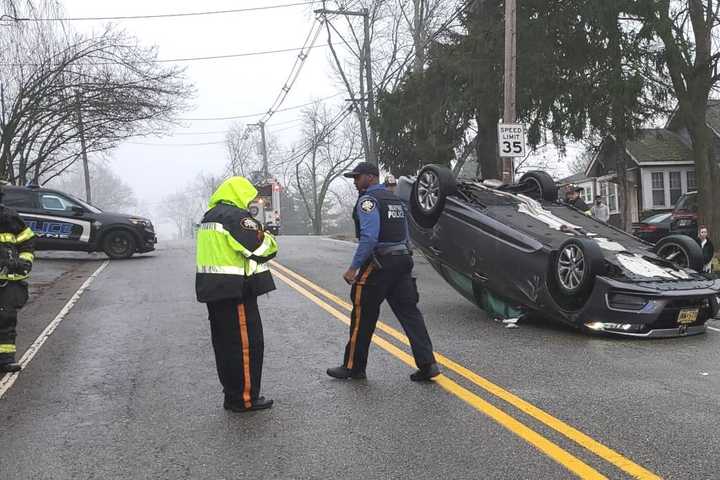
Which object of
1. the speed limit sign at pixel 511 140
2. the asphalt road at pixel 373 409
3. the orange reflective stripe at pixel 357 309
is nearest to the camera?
the asphalt road at pixel 373 409

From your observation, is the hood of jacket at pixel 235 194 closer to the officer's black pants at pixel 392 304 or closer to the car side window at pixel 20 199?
the officer's black pants at pixel 392 304

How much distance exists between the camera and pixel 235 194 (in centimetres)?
473

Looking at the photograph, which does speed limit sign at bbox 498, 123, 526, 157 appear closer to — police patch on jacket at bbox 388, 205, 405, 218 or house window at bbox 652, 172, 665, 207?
police patch on jacket at bbox 388, 205, 405, 218

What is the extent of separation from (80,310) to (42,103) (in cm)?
1275

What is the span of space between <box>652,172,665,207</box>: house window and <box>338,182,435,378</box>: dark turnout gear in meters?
31.1

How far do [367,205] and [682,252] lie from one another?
4.63 m

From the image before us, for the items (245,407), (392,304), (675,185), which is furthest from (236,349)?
(675,185)

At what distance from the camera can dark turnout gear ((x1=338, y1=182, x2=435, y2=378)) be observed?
5.24 meters

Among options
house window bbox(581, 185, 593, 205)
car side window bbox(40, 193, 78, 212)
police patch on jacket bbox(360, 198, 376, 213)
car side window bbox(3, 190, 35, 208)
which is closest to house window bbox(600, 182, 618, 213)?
house window bbox(581, 185, 593, 205)

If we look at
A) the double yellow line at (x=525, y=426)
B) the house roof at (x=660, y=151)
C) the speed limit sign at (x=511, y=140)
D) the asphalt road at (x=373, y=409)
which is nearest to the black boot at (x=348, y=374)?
the asphalt road at (x=373, y=409)

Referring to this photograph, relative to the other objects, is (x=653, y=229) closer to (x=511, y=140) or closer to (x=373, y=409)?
(x=511, y=140)

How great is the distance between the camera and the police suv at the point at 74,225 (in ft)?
50.6

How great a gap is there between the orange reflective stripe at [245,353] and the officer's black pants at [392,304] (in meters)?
1.02

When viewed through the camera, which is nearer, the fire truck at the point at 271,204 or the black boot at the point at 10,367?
the black boot at the point at 10,367
